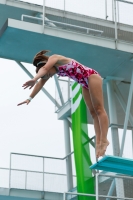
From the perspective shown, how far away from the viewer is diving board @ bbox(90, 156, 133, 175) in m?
9.76

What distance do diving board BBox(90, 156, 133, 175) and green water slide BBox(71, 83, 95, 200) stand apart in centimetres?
594

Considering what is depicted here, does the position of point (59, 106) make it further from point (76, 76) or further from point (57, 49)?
point (76, 76)

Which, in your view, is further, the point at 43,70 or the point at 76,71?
the point at 76,71

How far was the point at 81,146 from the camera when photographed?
17.7m

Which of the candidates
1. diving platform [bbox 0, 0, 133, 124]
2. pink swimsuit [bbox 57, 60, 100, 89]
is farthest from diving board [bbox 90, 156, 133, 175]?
diving platform [bbox 0, 0, 133, 124]

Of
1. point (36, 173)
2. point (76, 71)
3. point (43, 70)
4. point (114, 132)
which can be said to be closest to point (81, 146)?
point (114, 132)

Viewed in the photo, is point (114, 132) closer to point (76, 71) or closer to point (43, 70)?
point (76, 71)

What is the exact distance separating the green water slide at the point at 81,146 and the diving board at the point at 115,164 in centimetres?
594

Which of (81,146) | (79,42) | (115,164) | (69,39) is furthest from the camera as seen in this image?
(81,146)

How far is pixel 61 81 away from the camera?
21.5 m

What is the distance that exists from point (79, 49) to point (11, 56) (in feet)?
7.69

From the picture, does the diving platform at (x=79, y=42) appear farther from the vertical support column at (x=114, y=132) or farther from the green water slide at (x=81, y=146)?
the green water slide at (x=81, y=146)

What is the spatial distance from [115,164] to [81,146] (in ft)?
23.9

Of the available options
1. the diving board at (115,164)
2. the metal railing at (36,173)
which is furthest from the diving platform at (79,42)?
the diving board at (115,164)
